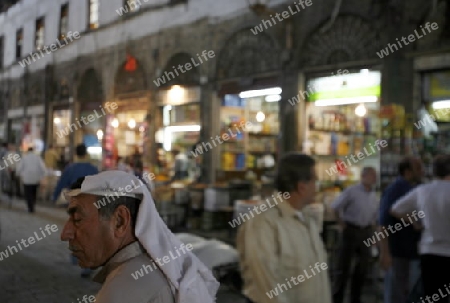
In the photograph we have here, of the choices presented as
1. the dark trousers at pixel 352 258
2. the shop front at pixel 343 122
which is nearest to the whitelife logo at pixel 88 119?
the shop front at pixel 343 122

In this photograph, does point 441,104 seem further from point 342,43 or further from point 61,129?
point 61,129

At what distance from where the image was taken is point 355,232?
6316mm

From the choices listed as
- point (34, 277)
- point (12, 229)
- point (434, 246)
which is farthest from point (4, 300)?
point (12, 229)

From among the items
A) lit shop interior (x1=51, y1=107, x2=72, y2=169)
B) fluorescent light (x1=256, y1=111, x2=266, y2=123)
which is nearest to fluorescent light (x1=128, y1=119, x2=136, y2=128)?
lit shop interior (x1=51, y1=107, x2=72, y2=169)

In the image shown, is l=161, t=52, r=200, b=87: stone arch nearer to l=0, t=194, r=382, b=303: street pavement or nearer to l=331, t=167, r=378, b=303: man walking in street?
l=0, t=194, r=382, b=303: street pavement

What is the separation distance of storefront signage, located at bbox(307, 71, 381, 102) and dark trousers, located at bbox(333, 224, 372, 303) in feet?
14.4

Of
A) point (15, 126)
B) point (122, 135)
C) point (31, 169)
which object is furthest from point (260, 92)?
point (15, 126)

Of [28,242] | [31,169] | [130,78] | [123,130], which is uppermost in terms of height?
[130,78]

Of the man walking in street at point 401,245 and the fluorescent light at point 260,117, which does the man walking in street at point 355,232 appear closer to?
the man walking in street at point 401,245

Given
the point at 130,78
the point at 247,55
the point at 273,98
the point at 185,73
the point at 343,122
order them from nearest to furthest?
the point at 343,122 < the point at 273,98 < the point at 247,55 < the point at 185,73 < the point at 130,78

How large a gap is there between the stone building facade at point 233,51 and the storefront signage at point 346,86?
21 centimetres

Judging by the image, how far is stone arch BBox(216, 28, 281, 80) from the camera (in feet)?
40.0

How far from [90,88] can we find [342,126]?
1149 centimetres

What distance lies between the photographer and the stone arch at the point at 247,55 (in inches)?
480
